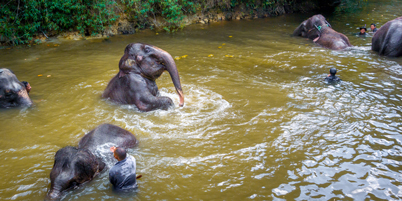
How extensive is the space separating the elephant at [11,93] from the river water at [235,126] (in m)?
0.23

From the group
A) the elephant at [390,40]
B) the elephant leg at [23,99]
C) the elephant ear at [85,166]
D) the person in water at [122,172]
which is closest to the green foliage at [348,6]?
the elephant at [390,40]

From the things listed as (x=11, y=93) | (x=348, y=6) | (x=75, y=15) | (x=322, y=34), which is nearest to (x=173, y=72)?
(x=11, y=93)

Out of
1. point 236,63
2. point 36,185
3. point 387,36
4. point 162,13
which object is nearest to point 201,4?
point 162,13

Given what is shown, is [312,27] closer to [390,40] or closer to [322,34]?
[322,34]

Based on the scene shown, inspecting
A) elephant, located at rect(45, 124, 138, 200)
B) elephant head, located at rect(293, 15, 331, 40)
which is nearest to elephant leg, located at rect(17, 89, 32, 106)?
elephant, located at rect(45, 124, 138, 200)

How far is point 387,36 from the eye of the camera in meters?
8.60

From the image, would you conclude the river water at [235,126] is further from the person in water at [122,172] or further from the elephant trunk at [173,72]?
the elephant trunk at [173,72]

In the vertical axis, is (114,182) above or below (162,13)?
below

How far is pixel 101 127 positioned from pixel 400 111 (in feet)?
17.0

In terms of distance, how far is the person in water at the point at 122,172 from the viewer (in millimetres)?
3516

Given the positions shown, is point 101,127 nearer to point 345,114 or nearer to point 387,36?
point 345,114

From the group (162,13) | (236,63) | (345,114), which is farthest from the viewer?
(162,13)

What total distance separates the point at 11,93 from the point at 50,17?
5.97m

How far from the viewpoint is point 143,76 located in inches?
235
